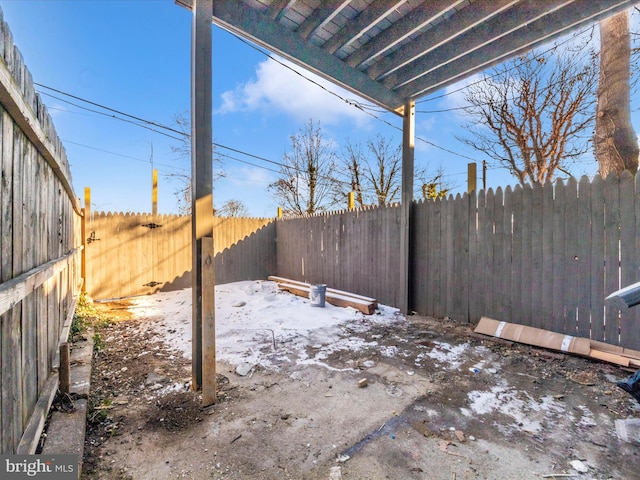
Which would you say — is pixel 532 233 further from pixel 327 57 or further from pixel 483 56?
pixel 327 57

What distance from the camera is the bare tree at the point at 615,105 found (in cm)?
371

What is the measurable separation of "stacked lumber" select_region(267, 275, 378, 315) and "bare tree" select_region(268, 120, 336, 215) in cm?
607

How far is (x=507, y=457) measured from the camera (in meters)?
1.53

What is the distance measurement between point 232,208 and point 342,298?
9.90 m

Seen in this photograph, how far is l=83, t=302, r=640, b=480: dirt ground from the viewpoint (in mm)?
1470

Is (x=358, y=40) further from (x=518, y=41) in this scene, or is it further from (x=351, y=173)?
(x=351, y=173)

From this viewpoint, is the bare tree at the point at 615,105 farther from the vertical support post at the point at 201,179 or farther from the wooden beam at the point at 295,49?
the vertical support post at the point at 201,179

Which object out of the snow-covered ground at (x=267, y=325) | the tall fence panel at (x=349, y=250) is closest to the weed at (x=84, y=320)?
the snow-covered ground at (x=267, y=325)

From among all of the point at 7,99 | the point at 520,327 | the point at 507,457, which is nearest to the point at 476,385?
the point at 507,457

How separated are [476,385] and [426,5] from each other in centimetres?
343

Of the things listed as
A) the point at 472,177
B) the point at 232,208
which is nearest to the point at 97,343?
the point at 472,177

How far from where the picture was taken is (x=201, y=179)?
2203 millimetres

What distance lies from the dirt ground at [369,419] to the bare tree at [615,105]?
2.76 m

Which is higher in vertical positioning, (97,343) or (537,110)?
(537,110)
